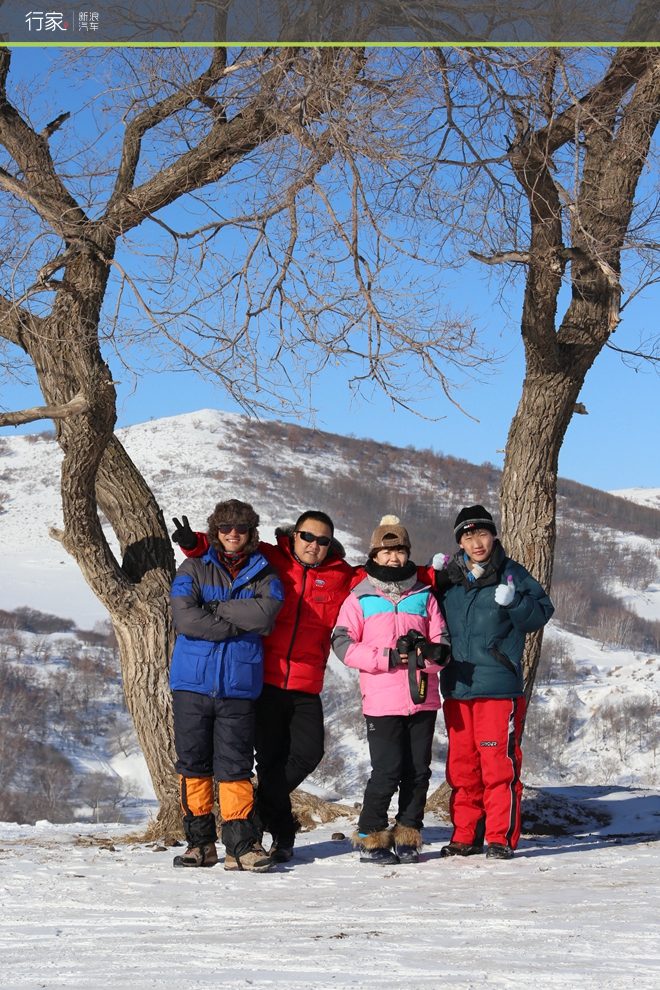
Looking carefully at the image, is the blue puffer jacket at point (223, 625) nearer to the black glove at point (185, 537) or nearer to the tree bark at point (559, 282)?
the black glove at point (185, 537)

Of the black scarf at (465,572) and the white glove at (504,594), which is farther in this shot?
the black scarf at (465,572)

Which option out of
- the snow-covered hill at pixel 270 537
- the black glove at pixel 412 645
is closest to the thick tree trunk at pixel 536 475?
the black glove at pixel 412 645

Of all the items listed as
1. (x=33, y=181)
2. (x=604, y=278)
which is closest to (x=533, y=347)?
(x=604, y=278)

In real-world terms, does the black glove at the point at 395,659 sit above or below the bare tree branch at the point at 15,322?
below

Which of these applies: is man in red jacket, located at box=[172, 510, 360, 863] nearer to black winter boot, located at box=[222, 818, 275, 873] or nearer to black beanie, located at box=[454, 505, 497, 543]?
black winter boot, located at box=[222, 818, 275, 873]

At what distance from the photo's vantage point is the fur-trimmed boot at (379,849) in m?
4.28

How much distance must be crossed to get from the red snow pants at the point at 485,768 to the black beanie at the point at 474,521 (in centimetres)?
83

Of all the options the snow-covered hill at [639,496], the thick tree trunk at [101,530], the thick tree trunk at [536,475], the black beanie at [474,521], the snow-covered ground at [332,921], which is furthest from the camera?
the snow-covered hill at [639,496]

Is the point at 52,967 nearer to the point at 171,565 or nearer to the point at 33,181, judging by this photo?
the point at 171,565

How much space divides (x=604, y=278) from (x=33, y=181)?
12.5ft

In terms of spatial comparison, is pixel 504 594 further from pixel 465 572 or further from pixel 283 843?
pixel 283 843

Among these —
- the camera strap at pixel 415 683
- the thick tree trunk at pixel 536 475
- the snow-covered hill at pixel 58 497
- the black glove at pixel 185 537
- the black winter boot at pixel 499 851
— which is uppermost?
the snow-covered hill at pixel 58 497

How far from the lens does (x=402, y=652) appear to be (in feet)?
13.8

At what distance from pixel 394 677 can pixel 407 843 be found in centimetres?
80
